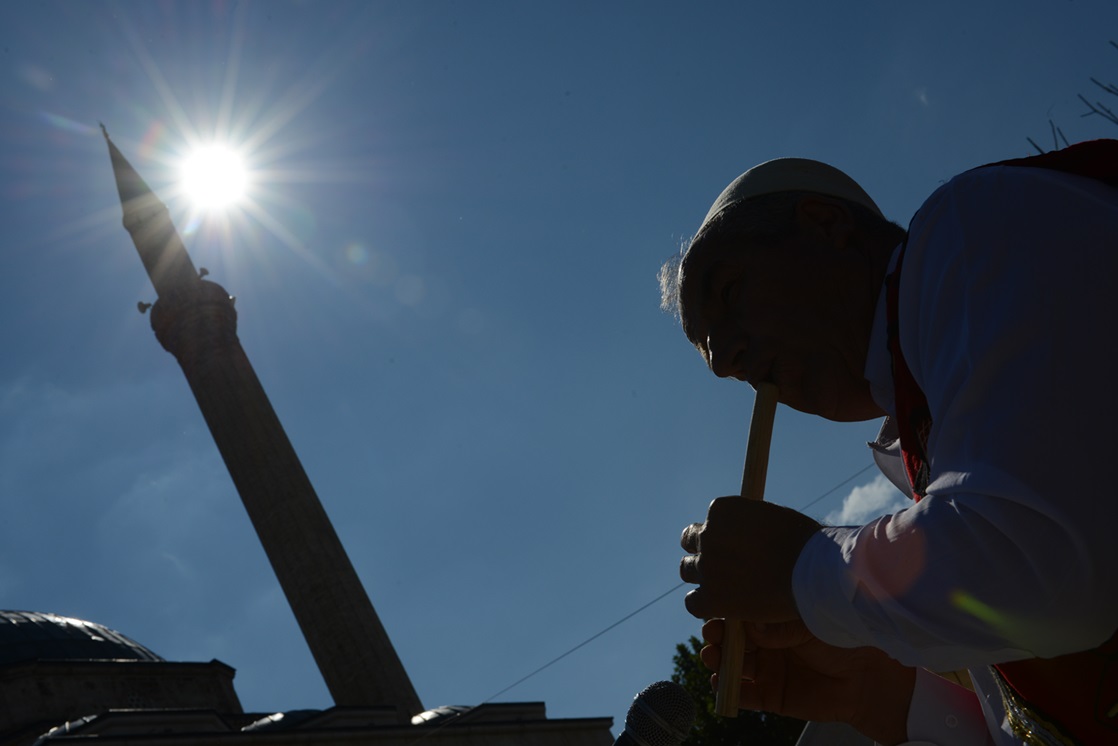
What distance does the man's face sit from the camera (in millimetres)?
1879

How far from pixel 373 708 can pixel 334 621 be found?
6171 millimetres

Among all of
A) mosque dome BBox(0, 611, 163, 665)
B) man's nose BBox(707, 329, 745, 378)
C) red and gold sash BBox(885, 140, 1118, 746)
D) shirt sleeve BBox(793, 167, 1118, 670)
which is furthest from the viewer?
mosque dome BBox(0, 611, 163, 665)

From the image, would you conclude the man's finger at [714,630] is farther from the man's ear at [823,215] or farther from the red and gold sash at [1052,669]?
the man's ear at [823,215]

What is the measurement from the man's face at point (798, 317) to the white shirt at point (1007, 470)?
0.49m

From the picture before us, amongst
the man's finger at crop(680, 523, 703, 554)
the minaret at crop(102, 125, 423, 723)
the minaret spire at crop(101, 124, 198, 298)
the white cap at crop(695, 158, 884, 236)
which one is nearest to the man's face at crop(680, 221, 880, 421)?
the white cap at crop(695, 158, 884, 236)

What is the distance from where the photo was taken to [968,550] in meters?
1.17

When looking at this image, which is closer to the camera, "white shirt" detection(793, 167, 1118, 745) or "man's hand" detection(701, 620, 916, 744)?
"white shirt" detection(793, 167, 1118, 745)

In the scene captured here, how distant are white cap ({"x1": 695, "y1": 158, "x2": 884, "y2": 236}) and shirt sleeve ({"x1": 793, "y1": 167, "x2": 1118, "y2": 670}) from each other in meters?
0.69

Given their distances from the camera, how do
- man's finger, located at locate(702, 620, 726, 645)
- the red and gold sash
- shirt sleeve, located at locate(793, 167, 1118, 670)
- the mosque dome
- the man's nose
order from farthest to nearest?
the mosque dome, the man's nose, man's finger, located at locate(702, 620, 726, 645), the red and gold sash, shirt sleeve, located at locate(793, 167, 1118, 670)

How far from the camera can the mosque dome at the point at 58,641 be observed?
18391mm

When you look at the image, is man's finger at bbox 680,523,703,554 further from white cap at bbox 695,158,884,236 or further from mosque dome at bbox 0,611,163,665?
mosque dome at bbox 0,611,163,665

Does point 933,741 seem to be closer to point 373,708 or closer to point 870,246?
point 870,246

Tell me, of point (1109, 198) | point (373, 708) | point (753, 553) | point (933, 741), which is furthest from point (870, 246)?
point (373, 708)

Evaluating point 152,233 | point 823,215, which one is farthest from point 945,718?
point 152,233
